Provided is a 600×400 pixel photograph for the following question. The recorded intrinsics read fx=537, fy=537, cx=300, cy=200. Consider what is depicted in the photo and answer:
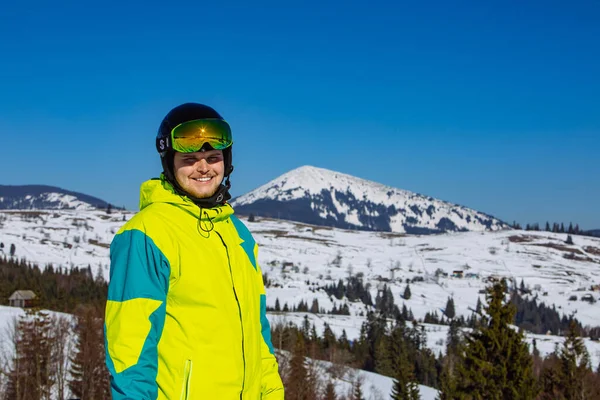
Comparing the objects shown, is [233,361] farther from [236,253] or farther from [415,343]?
[415,343]

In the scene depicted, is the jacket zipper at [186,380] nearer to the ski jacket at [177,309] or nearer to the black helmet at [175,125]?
the ski jacket at [177,309]

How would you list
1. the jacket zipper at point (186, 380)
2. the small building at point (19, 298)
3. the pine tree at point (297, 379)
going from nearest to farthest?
1. the jacket zipper at point (186, 380)
2. the pine tree at point (297, 379)
3. the small building at point (19, 298)

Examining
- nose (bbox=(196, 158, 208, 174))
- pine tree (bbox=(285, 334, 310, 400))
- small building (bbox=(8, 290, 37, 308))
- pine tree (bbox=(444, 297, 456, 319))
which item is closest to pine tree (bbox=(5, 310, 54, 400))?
pine tree (bbox=(285, 334, 310, 400))

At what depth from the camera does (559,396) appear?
111 ft

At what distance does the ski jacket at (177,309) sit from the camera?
2.85 metres

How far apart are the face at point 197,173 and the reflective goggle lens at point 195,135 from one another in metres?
0.07

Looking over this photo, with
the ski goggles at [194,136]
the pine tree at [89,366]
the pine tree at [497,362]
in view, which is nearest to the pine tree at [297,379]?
the pine tree at [89,366]

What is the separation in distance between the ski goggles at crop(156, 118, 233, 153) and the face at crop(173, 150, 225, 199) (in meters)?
0.07

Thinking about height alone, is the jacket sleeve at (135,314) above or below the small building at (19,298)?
above

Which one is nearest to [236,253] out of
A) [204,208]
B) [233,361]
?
[204,208]

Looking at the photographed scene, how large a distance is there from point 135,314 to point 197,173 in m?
1.06

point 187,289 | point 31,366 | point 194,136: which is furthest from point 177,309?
point 31,366

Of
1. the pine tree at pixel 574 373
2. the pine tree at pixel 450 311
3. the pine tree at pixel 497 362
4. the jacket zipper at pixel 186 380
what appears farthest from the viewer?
the pine tree at pixel 450 311

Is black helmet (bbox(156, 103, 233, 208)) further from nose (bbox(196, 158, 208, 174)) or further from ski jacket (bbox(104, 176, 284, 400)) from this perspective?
nose (bbox(196, 158, 208, 174))
